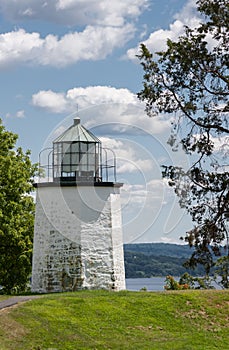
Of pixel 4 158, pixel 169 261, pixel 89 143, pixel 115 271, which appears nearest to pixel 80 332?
pixel 115 271

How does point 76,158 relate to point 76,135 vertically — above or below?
below

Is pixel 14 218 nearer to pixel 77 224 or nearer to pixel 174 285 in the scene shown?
pixel 77 224

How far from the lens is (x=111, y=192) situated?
28.0 metres

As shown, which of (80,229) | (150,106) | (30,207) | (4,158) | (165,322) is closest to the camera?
(165,322)

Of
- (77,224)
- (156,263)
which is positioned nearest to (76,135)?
(77,224)

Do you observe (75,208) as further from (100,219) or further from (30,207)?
(30,207)

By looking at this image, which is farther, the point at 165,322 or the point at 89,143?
the point at 89,143

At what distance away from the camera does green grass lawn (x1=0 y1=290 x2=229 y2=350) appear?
1867 cm

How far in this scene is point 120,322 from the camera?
20875 mm

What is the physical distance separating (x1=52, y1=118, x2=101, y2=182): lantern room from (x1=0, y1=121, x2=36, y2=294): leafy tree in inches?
234

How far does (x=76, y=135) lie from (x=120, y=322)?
10435 mm

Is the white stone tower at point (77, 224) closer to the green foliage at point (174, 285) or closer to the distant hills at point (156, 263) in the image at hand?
the green foliage at point (174, 285)

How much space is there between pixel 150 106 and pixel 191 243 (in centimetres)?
544

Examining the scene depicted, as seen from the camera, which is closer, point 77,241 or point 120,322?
point 120,322
